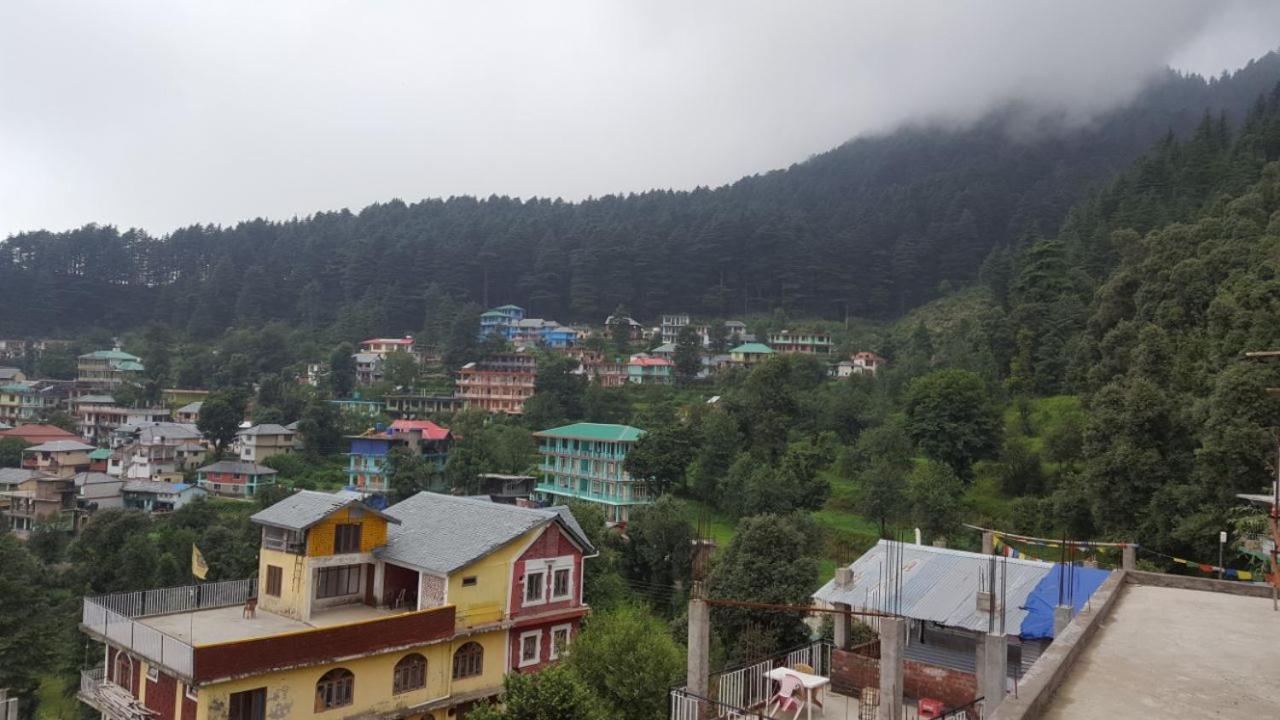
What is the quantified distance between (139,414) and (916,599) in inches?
2547

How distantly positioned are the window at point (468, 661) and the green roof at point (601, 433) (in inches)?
1020

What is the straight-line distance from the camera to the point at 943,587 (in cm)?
1484

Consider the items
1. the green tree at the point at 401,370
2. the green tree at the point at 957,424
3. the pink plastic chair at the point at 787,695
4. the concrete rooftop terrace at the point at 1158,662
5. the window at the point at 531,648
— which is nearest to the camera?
the concrete rooftop terrace at the point at 1158,662

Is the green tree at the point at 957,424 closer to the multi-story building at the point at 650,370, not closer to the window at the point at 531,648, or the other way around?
the window at the point at 531,648

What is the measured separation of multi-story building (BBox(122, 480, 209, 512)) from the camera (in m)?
49.2

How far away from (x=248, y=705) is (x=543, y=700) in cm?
652

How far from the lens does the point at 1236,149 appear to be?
49.8m

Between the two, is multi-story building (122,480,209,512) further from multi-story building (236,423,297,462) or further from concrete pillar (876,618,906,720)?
concrete pillar (876,618,906,720)

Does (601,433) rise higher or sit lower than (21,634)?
higher

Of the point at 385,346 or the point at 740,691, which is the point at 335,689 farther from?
the point at 385,346

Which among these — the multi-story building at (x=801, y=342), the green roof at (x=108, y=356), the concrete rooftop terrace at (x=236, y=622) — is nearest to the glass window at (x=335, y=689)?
the concrete rooftop terrace at (x=236, y=622)

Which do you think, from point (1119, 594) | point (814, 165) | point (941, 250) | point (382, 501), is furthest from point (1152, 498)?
point (814, 165)

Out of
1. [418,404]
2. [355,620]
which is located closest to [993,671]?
[355,620]

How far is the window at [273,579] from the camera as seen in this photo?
19000mm
